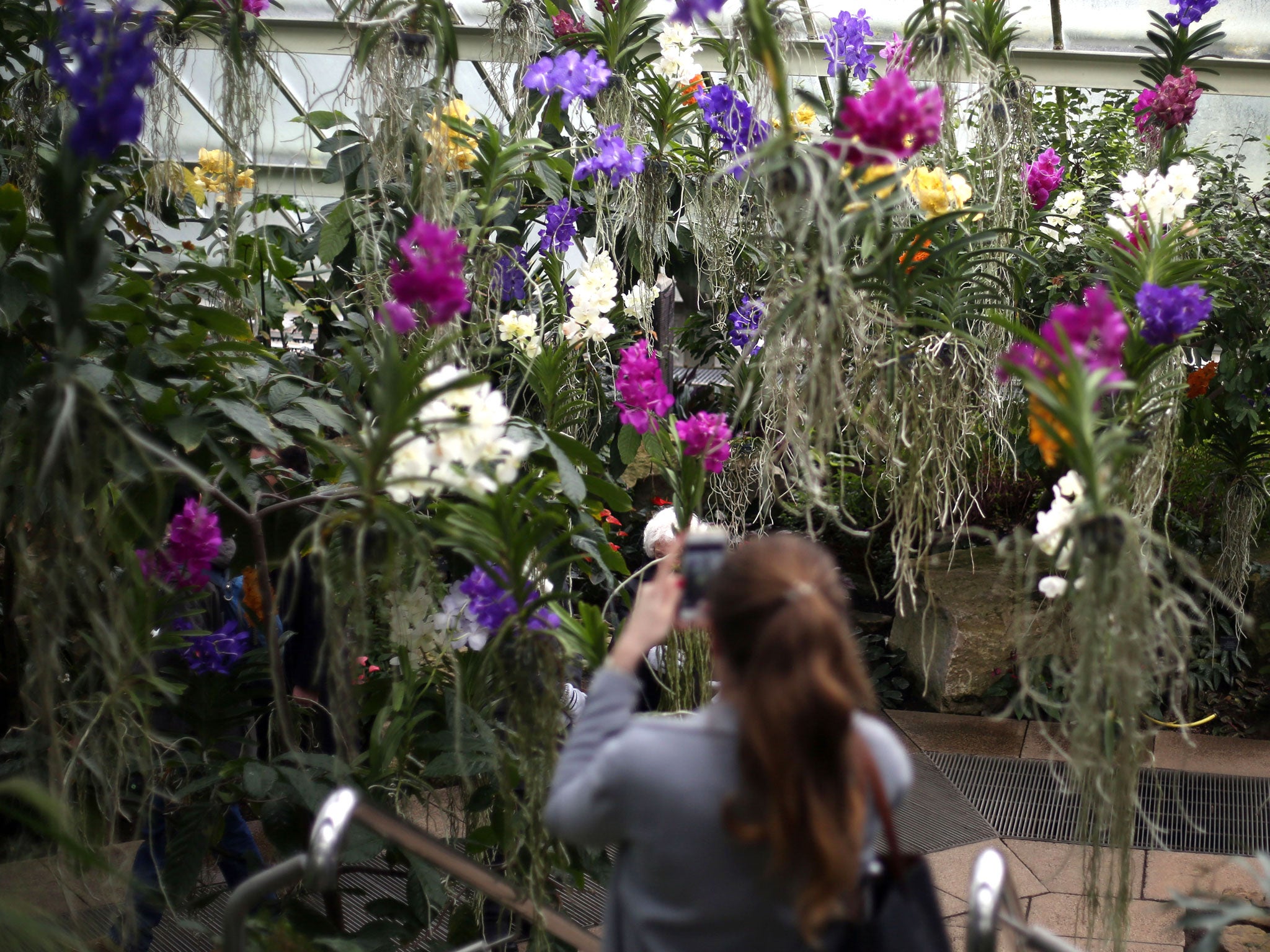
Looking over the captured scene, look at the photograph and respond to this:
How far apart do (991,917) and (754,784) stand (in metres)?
0.38

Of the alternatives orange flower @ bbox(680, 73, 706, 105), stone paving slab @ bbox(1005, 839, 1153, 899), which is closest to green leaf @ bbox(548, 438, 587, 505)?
orange flower @ bbox(680, 73, 706, 105)

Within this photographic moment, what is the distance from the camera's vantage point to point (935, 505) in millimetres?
1803

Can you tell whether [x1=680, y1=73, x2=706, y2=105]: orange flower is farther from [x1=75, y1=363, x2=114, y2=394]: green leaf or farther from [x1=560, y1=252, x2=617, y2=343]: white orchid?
[x1=75, y1=363, x2=114, y2=394]: green leaf

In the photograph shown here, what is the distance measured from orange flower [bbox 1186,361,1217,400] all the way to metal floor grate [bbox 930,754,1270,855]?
4.17ft

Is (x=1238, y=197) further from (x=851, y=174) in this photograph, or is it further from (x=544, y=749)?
(x=544, y=749)

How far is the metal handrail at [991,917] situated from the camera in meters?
1.04

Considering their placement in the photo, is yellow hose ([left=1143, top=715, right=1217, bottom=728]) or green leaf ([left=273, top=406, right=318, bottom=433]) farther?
green leaf ([left=273, top=406, right=318, bottom=433])

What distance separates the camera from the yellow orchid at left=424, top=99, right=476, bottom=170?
1.74 meters

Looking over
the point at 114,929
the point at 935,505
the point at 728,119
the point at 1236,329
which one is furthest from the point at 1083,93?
the point at 114,929

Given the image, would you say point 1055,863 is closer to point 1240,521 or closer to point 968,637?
point 968,637

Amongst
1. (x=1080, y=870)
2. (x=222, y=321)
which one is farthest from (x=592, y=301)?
(x=1080, y=870)

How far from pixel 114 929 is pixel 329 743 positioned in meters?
0.62

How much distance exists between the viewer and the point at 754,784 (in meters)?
0.85

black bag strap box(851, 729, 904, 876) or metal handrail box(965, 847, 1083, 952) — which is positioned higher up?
black bag strap box(851, 729, 904, 876)
